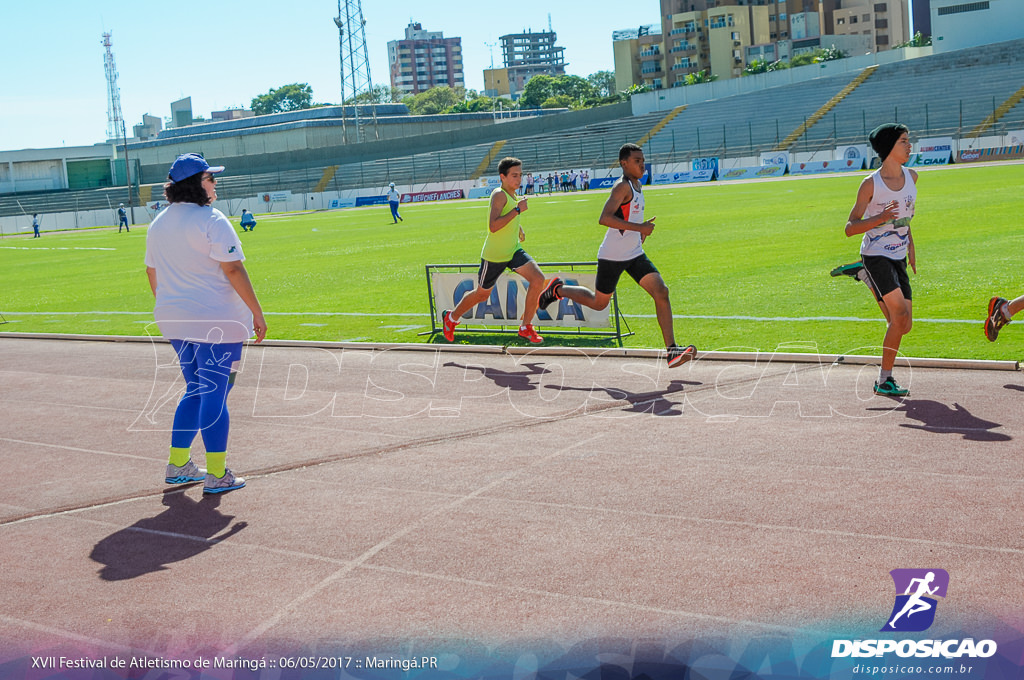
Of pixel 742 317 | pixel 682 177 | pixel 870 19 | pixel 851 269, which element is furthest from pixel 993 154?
pixel 870 19

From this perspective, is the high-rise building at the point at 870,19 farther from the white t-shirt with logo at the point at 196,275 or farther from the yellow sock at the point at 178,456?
→ the yellow sock at the point at 178,456

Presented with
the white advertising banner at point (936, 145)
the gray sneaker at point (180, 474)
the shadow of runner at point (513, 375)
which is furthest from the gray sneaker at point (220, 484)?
the white advertising banner at point (936, 145)

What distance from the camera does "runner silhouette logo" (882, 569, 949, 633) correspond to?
3.85 meters

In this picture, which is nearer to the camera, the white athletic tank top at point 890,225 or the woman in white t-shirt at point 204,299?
the woman in white t-shirt at point 204,299

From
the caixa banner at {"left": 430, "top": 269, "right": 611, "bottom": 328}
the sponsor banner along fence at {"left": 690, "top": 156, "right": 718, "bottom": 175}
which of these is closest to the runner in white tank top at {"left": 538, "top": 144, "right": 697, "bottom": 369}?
the caixa banner at {"left": 430, "top": 269, "right": 611, "bottom": 328}

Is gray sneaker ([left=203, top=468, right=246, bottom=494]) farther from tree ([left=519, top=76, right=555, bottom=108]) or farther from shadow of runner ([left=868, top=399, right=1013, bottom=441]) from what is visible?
tree ([left=519, top=76, right=555, bottom=108])

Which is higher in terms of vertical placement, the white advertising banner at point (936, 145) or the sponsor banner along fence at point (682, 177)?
the white advertising banner at point (936, 145)

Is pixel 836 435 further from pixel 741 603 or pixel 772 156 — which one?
pixel 772 156

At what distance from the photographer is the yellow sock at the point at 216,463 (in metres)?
6.19

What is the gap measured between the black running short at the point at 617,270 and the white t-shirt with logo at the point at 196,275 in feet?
13.7

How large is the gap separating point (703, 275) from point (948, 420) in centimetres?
939

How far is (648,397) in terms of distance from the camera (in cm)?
813

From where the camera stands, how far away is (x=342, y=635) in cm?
405

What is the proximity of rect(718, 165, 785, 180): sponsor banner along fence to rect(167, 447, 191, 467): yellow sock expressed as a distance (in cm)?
5305
